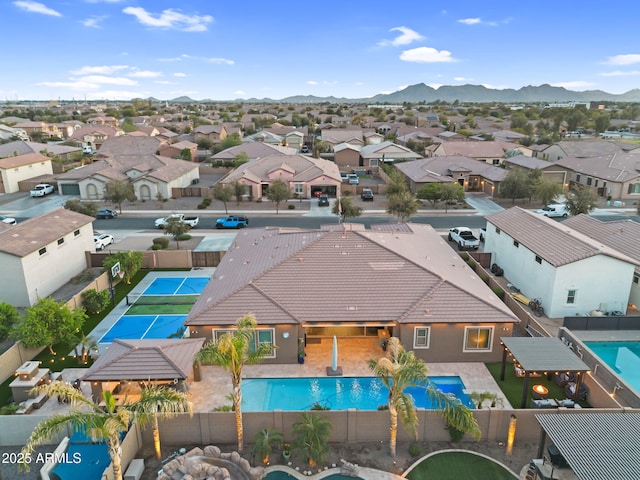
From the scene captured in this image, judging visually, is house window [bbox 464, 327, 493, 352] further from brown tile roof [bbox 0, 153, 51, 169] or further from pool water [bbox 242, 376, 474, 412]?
brown tile roof [bbox 0, 153, 51, 169]

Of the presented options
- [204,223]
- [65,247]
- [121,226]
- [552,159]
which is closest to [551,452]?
[65,247]

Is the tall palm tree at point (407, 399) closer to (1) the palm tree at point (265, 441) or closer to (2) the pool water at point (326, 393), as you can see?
(2) the pool water at point (326, 393)

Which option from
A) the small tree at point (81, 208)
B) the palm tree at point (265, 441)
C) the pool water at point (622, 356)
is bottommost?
the pool water at point (622, 356)

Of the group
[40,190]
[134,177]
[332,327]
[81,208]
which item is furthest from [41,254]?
[40,190]

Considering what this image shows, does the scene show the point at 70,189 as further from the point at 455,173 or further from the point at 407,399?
the point at 407,399

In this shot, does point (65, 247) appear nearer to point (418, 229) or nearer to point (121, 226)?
point (121, 226)

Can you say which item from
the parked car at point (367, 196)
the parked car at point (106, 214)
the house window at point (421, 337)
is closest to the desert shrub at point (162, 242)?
the parked car at point (106, 214)

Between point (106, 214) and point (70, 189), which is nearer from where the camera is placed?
point (106, 214)
